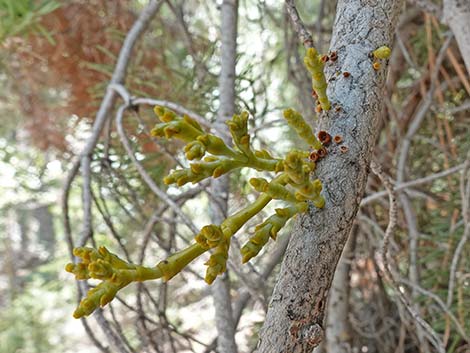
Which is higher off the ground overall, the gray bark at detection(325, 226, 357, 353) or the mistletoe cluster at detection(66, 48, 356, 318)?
the gray bark at detection(325, 226, 357, 353)

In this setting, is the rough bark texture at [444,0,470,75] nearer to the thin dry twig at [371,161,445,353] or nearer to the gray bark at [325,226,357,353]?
the thin dry twig at [371,161,445,353]

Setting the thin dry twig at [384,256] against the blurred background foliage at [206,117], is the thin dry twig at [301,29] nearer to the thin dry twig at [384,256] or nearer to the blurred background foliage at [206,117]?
the thin dry twig at [384,256]

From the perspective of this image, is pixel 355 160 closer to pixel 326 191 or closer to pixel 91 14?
pixel 326 191

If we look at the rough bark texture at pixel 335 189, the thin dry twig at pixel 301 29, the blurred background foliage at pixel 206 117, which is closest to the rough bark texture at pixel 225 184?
the blurred background foliage at pixel 206 117

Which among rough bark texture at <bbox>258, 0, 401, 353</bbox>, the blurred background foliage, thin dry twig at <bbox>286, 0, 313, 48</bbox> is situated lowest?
rough bark texture at <bbox>258, 0, 401, 353</bbox>

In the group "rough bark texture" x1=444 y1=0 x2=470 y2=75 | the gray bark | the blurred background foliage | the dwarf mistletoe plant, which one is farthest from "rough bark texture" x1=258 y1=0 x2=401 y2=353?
the gray bark

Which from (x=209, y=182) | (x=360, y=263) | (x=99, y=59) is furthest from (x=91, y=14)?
(x=360, y=263)

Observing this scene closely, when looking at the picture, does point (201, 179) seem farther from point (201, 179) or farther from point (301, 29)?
point (301, 29)

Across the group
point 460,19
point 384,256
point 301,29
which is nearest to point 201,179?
point 301,29

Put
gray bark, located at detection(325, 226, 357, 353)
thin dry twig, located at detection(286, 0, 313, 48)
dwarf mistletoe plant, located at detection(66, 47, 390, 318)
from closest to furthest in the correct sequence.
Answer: dwarf mistletoe plant, located at detection(66, 47, 390, 318)
thin dry twig, located at detection(286, 0, 313, 48)
gray bark, located at detection(325, 226, 357, 353)
